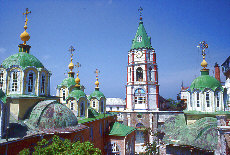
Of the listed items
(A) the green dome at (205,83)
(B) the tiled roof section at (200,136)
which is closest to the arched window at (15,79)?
(B) the tiled roof section at (200,136)

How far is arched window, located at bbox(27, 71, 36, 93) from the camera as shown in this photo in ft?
41.5

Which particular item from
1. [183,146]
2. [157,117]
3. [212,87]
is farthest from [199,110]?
[157,117]

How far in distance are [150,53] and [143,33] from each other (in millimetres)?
3979

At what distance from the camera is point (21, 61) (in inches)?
499

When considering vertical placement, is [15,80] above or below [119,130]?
above

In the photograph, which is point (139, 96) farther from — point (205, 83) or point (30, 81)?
point (30, 81)

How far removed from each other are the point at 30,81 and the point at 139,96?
21.4 metres

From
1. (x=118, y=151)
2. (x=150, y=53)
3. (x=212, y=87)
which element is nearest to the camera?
(x=212, y=87)

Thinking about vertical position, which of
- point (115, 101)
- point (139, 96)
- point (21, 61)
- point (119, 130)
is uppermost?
point (21, 61)


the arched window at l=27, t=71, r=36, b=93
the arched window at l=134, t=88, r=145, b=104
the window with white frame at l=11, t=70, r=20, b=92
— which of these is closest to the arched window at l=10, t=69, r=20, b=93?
the window with white frame at l=11, t=70, r=20, b=92

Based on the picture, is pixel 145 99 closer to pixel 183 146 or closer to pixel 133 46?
pixel 133 46

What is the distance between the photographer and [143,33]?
1308 inches

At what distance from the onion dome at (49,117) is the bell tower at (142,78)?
19.8 meters

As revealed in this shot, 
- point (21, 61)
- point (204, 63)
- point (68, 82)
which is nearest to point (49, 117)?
point (21, 61)
